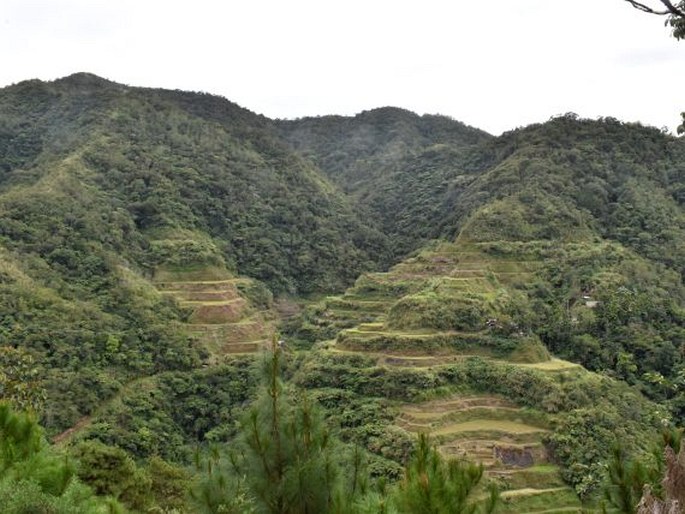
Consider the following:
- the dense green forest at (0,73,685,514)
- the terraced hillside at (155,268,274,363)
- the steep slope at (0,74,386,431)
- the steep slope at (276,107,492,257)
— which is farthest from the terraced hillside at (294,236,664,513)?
the steep slope at (276,107,492,257)

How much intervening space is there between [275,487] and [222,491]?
16.2 inches

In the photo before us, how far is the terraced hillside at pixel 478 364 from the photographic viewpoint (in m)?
27.1

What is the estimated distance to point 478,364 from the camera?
1260 inches

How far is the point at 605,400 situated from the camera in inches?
1174

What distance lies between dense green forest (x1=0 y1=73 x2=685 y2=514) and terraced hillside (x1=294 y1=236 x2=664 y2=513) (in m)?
0.11

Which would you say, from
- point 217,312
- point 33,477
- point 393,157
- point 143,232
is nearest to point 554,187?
point 217,312

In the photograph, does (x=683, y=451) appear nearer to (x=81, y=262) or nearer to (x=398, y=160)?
(x=81, y=262)

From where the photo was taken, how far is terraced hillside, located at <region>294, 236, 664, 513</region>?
1068 inches

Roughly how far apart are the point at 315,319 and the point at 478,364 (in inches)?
671

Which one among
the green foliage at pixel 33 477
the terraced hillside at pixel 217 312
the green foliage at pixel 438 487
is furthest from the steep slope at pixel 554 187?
the green foliage at pixel 33 477

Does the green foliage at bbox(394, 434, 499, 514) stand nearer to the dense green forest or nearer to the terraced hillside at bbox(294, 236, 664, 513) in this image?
the dense green forest

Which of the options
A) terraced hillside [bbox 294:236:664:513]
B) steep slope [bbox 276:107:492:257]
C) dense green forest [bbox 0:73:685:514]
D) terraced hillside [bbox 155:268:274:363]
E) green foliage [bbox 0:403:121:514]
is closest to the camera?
green foliage [bbox 0:403:121:514]

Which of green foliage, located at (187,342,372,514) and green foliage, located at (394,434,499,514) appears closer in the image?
green foliage, located at (394,434,499,514)

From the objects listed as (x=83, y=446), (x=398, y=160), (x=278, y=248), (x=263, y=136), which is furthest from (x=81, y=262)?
(x=398, y=160)
